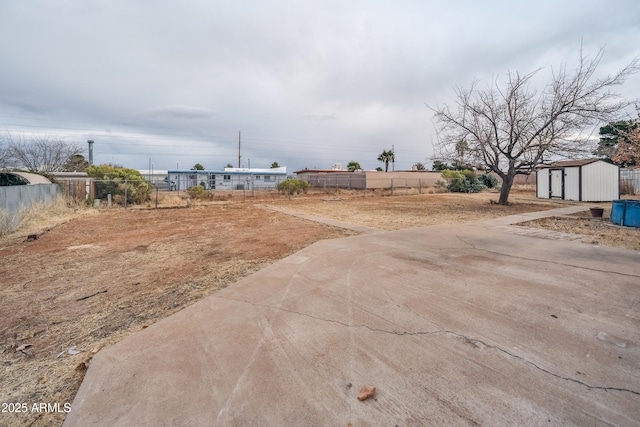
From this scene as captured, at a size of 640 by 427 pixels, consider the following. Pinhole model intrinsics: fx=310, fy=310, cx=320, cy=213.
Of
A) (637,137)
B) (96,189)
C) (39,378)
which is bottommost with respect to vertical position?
(39,378)

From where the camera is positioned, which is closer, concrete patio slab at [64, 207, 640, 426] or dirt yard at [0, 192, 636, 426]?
concrete patio slab at [64, 207, 640, 426]

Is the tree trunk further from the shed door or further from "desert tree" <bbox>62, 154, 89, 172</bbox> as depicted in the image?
"desert tree" <bbox>62, 154, 89, 172</bbox>

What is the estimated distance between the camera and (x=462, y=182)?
3447 cm

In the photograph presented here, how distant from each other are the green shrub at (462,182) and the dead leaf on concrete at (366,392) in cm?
3572

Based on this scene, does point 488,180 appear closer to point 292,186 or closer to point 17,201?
point 292,186

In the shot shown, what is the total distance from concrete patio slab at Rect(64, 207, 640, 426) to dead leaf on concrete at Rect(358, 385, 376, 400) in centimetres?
4

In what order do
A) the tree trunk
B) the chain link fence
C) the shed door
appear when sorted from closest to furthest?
the chain link fence → the tree trunk → the shed door

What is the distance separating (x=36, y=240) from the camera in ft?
29.0

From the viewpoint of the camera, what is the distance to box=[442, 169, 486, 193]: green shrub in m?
34.5

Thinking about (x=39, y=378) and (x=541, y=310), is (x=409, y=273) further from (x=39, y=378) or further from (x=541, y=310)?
(x=39, y=378)

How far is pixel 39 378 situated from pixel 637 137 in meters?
14.8

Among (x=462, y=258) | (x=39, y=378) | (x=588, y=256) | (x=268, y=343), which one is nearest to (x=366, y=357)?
(x=268, y=343)

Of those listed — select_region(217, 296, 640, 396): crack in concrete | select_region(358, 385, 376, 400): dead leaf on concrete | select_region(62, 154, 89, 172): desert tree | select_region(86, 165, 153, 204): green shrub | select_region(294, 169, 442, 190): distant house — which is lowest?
select_region(358, 385, 376, 400): dead leaf on concrete

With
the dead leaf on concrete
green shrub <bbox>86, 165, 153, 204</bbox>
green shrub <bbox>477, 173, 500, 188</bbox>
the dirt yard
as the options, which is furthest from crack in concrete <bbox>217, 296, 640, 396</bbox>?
green shrub <bbox>477, 173, 500, 188</bbox>
